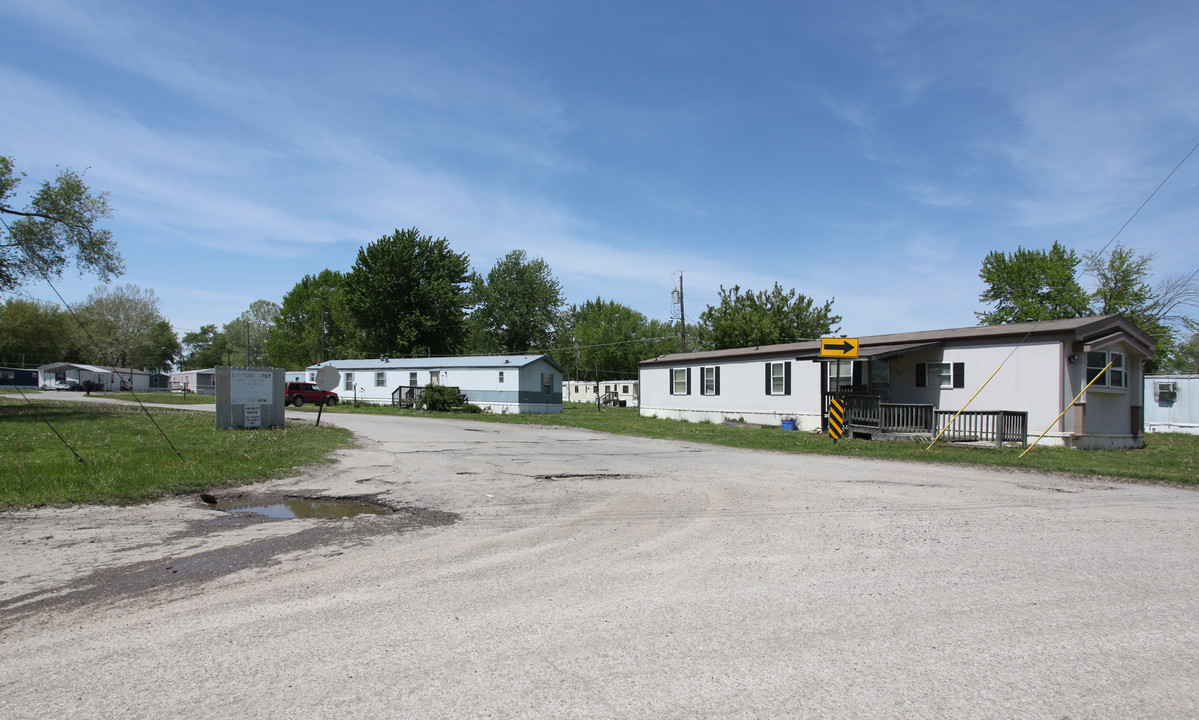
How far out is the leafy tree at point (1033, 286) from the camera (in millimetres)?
45062

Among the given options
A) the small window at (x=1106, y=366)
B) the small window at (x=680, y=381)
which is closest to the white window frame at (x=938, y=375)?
the small window at (x=1106, y=366)

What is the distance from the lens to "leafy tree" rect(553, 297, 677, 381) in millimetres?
81000

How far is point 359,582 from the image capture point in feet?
17.3

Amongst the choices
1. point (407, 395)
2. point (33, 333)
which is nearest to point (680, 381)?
point (407, 395)

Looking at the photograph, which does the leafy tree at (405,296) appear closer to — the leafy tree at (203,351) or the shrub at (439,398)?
the shrub at (439,398)

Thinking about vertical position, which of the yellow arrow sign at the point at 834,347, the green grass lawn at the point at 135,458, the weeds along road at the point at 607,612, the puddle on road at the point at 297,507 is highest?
the yellow arrow sign at the point at 834,347

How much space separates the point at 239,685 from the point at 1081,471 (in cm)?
1513

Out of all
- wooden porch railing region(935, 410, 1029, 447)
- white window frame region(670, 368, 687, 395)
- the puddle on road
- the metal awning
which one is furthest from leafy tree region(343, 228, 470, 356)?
the puddle on road

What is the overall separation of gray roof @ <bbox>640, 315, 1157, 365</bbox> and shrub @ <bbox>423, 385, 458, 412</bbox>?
17519mm

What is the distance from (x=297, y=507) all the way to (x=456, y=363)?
108ft

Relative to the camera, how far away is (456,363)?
41.3 metres

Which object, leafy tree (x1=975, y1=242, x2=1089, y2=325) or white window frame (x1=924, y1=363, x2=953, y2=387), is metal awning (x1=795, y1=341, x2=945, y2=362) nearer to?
white window frame (x1=924, y1=363, x2=953, y2=387)

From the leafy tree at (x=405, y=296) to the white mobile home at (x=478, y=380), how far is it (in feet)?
46.7

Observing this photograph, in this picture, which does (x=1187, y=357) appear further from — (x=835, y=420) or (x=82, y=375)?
(x=82, y=375)
